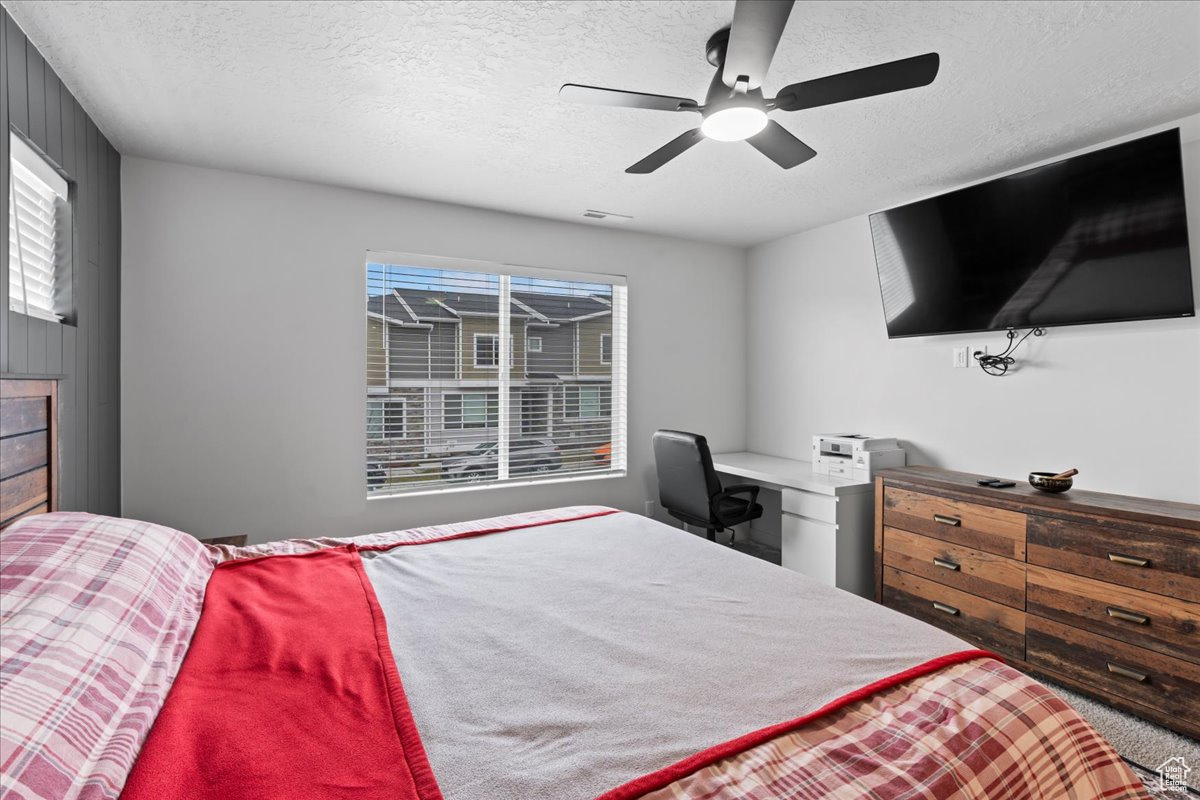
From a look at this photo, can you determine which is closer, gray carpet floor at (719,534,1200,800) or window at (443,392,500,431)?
gray carpet floor at (719,534,1200,800)

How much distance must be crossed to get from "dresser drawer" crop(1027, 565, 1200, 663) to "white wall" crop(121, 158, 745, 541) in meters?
2.74

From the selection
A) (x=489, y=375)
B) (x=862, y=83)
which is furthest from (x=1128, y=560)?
(x=489, y=375)

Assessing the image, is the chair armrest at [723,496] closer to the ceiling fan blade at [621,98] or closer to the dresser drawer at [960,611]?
the dresser drawer at [960,611]

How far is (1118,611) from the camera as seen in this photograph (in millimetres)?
2223

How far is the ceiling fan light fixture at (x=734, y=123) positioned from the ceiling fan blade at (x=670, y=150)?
0.07 m

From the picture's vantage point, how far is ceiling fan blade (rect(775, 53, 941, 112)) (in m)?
1.59

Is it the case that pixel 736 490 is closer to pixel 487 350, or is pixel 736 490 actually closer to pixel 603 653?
pixel 487 350

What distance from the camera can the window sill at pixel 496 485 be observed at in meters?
3.48

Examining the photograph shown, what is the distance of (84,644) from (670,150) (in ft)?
7.10

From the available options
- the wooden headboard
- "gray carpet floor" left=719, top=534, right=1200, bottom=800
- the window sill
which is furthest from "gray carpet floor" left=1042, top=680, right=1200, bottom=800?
the wooden headboard

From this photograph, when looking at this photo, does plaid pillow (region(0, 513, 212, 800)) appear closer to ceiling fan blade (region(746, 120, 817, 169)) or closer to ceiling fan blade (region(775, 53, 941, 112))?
ceiling fan blade (region(775, 53, 941, 112))

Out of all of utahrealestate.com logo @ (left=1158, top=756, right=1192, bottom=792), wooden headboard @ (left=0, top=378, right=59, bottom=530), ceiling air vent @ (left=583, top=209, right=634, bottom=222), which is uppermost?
ceiling air vent @ (left=583, top=209, right=634, bottom=222)

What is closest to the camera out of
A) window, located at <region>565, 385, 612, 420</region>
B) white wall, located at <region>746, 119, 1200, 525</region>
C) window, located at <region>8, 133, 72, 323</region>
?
window, located at <region>8, 133, 72, 323</region>

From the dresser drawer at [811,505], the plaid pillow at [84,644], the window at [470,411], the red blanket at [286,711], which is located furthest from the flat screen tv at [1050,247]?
the plaid pillow at [84,644]
